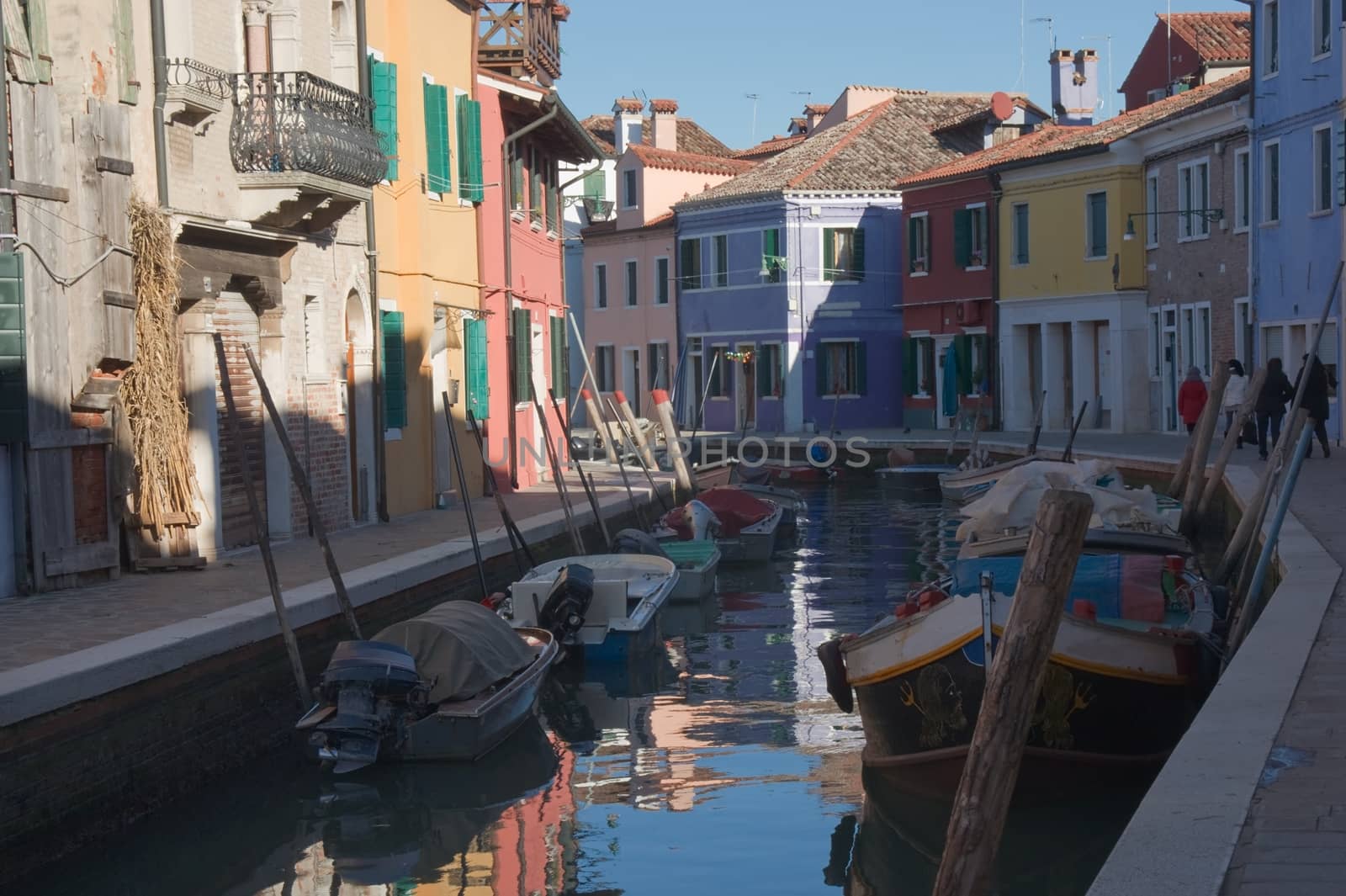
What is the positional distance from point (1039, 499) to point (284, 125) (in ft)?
23.4

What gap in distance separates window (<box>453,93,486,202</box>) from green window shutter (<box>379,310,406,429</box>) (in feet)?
9.72

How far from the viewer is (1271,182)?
30156 mm

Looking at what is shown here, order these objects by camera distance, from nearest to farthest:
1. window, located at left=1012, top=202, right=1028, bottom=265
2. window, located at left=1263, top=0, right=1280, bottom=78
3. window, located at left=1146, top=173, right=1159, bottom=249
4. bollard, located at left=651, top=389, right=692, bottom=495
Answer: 1. bollard, located at left=651, top=389, right=692, bottom=495
2. window, located at left=1263, top=0, right=1280, bottom=78
3. window, located at left=1146, top=173, right=1159, bottom=249
4. window, located at left=1012, top=202, right=1028, bottom=265

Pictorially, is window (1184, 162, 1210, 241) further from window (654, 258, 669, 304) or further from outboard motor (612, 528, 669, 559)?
window (654, 258, 669, 304)

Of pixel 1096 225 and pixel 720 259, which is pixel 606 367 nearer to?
pixel 720 259

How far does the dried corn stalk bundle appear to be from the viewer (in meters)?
14.0

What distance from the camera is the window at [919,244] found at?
141 ft

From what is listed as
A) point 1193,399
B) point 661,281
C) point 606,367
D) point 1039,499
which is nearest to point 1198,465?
point 1039,499

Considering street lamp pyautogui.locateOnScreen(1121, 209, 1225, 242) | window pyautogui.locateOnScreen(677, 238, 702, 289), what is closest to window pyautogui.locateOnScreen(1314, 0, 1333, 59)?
street lamp pyautogui.locateOnScreen(1121, 209, 1225, 242)

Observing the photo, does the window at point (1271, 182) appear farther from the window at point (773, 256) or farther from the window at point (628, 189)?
the window at point (628, 189)

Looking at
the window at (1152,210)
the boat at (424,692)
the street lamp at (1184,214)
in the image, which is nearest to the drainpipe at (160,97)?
the boat at (424,692)

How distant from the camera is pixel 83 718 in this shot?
8.94m

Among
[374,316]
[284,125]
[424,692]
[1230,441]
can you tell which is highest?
[284,125]

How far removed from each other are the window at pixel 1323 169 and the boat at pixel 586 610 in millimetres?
16688
